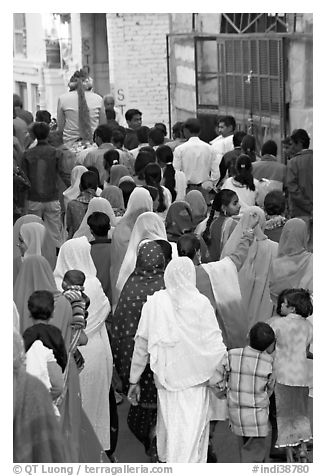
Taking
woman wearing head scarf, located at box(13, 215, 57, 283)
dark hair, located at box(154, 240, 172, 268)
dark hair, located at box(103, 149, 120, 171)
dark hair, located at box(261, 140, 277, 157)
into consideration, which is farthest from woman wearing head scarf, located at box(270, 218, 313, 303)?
dark hair, located at box(261, 140, 277, 157)

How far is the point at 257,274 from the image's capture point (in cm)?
925

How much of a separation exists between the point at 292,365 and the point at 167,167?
4621 mm

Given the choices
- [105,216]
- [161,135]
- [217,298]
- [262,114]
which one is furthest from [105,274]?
[262,114]

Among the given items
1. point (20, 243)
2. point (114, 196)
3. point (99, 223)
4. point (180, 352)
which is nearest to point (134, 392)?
point (180, 352)

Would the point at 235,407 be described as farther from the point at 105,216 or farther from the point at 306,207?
the point at 306,207

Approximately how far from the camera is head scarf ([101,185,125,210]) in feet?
35.7

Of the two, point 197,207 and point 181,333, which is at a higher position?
point 197,207

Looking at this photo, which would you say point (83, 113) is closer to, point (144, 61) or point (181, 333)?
point (181, 333)

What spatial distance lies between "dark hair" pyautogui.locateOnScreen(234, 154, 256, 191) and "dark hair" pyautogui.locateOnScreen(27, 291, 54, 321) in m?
4.56

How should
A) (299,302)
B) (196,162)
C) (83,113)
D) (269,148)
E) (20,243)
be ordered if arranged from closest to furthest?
1. (299,302)
2. (20,243)
3. (269,148)
4. (196,162)
5. (83,113)

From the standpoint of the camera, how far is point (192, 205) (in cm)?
1117

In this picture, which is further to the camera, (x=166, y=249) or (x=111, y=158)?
(x=111, y=158)

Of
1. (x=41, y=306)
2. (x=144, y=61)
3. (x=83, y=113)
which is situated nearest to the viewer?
(x=41, y=306)

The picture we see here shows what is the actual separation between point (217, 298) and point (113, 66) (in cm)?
1527
